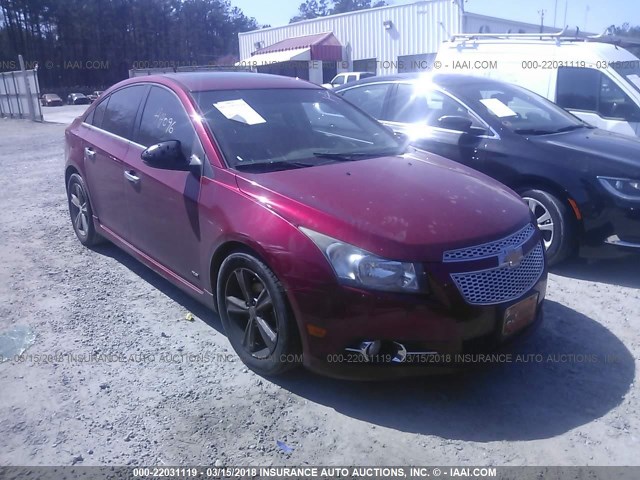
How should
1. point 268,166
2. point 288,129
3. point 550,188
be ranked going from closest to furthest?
point 268,166 < point 288,129 < point 550,188

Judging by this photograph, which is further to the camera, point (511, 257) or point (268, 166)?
point (268, 166)

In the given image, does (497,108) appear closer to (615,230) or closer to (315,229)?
(615,230)

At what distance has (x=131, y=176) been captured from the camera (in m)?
4.24

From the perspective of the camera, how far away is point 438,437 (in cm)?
281

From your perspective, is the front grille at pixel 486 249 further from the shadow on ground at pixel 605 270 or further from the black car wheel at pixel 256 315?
the shadow on ground at pixel 605 270

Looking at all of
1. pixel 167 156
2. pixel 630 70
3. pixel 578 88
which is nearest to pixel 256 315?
pixel 167 156

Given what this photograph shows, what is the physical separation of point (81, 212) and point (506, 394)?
4189mm

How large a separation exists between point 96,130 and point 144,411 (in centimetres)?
298

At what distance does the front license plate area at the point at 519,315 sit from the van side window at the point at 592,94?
4.59 meters

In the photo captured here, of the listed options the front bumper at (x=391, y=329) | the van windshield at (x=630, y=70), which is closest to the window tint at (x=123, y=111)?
the front bumper at (x=391, y=329)

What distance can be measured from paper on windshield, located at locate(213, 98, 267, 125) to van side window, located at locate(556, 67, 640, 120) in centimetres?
492

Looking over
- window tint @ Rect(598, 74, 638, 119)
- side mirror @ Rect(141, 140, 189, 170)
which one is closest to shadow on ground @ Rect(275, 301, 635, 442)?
side mirror @ Rect(141, 140, 189, 170)

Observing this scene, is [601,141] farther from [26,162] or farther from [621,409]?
[26,162]

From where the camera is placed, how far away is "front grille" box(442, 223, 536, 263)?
2.86 meters
